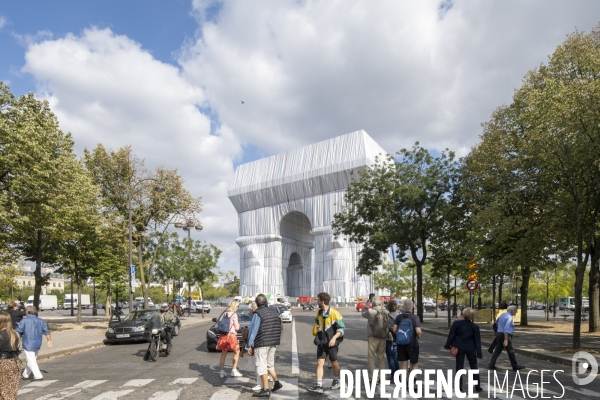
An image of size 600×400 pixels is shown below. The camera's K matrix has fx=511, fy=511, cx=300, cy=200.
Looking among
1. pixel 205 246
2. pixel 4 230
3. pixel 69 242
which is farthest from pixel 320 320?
pixel 205 246

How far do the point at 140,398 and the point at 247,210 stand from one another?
7789cm

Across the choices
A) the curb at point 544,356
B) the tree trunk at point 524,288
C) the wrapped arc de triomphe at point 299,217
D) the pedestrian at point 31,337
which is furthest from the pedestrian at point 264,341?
the wrapped arc de triomphe at point 299,217

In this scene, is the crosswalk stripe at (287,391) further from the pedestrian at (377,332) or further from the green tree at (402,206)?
the green tree at (402,206)

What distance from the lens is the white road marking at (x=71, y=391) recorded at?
30.1ft

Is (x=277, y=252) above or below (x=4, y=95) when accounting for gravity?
below

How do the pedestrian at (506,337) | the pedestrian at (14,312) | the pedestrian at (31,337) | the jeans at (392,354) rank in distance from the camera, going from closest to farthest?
the jeans at (392,354), the pedestrian at (31,337), the pedestrian at (506,337), the pedestrian at (14,312)

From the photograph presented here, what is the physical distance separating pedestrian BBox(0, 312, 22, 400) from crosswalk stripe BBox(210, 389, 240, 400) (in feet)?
10.1

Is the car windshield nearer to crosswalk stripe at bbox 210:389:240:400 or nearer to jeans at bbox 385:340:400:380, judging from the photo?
crosswalk stripe at bbox 210:389:240:400

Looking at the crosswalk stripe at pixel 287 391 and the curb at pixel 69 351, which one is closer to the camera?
the crosswalk stripe at pixel 287 391

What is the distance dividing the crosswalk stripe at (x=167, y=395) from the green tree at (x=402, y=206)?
947 inches

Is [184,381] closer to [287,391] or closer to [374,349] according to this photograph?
[287,391]

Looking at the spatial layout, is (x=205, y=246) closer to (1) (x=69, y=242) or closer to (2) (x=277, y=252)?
(1) (x=69, y=242)

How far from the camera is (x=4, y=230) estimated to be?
24.0 metres

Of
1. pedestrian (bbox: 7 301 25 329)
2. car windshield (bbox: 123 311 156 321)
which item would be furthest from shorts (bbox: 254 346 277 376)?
car windshield (bbox: 123 311 156 321)
